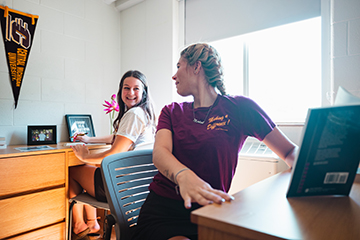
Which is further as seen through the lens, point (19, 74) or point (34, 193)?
point (19, 74)

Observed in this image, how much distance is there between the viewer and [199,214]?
1.71 feet

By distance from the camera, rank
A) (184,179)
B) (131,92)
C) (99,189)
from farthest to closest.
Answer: (131,92)
(99,189)
(184,179)

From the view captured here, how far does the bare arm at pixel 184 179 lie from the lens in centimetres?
65

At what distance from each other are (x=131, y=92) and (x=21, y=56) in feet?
3.85

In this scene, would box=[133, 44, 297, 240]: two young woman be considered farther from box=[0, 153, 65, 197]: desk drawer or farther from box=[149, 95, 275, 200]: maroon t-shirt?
box=[0, 153, 65, 197]: desk drawer

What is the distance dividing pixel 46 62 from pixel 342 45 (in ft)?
8.46

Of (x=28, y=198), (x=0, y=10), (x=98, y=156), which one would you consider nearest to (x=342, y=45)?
(x=98, y=156)

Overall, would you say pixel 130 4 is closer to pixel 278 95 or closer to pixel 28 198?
pixel 278 95

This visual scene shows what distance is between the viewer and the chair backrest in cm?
115

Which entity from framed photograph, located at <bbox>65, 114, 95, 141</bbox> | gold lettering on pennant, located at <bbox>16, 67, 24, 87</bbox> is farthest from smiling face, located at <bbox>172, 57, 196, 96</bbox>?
gold lettering on pennant, located at <bbox>16, 67, 24, 87</bbox>

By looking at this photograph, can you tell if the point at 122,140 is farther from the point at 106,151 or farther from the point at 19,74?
the point at 19,74

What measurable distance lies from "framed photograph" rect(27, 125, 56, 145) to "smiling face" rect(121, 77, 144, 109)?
2.91ft

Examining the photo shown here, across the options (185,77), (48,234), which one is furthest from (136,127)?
(48,234)

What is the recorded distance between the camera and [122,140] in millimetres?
1845
